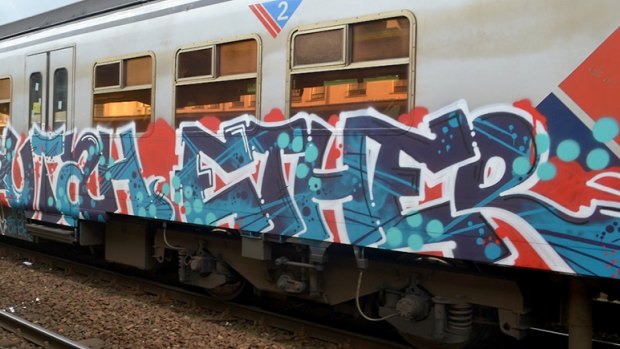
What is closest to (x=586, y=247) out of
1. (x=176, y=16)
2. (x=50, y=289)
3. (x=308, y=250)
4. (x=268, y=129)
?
(x=308, y=250)

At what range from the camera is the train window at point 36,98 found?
7539 millimetres

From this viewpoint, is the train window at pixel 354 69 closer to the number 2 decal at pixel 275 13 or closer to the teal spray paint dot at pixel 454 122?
the number 2 decal at pixel 275 13

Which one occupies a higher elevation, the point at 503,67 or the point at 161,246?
the point at 503,67

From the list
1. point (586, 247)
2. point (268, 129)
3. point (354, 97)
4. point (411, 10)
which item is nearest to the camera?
point (586, 247)

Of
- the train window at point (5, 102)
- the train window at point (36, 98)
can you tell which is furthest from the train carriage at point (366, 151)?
the train window at point (5, 102)

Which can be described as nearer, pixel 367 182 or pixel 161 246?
pixel 367 182

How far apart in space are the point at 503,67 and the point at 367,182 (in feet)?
4.04

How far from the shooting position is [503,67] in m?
3.64

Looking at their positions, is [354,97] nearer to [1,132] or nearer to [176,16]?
[176,16]

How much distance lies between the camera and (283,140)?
4766 millimetres

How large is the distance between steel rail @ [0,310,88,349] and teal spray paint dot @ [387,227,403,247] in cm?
275

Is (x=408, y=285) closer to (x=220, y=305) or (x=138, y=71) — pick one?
(x=220, y=305)

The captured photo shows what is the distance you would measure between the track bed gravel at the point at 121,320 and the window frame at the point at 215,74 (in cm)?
202

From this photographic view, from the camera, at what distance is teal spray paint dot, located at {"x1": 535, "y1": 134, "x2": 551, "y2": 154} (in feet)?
11.4
